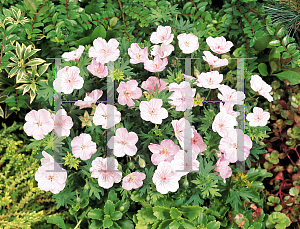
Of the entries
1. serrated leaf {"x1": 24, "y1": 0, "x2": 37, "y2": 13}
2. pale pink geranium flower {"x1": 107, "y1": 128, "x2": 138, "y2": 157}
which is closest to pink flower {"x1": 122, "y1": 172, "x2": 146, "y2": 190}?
pale pink geranium flower {"x1": 107, "y1": 128, "x2": 138, "y2": 157}

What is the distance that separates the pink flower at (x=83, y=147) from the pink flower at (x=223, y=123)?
1.69ft

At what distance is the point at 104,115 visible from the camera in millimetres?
1097

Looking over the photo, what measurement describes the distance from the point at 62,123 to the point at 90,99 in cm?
15

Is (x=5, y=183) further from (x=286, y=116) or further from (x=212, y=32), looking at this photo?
(x=286, y=116)

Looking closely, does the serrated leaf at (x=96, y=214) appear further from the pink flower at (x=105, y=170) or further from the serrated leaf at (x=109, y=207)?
the pink flower at (x=105, y=170)

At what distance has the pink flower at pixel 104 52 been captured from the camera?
3.84 ft

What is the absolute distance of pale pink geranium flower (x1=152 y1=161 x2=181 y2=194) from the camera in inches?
40.5

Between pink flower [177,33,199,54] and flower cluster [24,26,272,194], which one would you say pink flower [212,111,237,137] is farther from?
pink flower [177,33,199,54]

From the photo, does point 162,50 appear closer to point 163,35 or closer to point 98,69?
point 163,35

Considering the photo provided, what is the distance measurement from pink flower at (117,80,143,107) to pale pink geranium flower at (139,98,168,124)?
99 millimetres

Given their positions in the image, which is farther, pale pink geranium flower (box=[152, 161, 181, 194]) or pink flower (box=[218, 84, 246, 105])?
pink flower (box=[218, 84, 246, 105])

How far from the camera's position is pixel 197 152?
1.09 metres

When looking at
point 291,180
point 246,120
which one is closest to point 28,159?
point 246,120

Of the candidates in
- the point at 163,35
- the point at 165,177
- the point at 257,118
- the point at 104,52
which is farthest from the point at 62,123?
the point at 257,118
